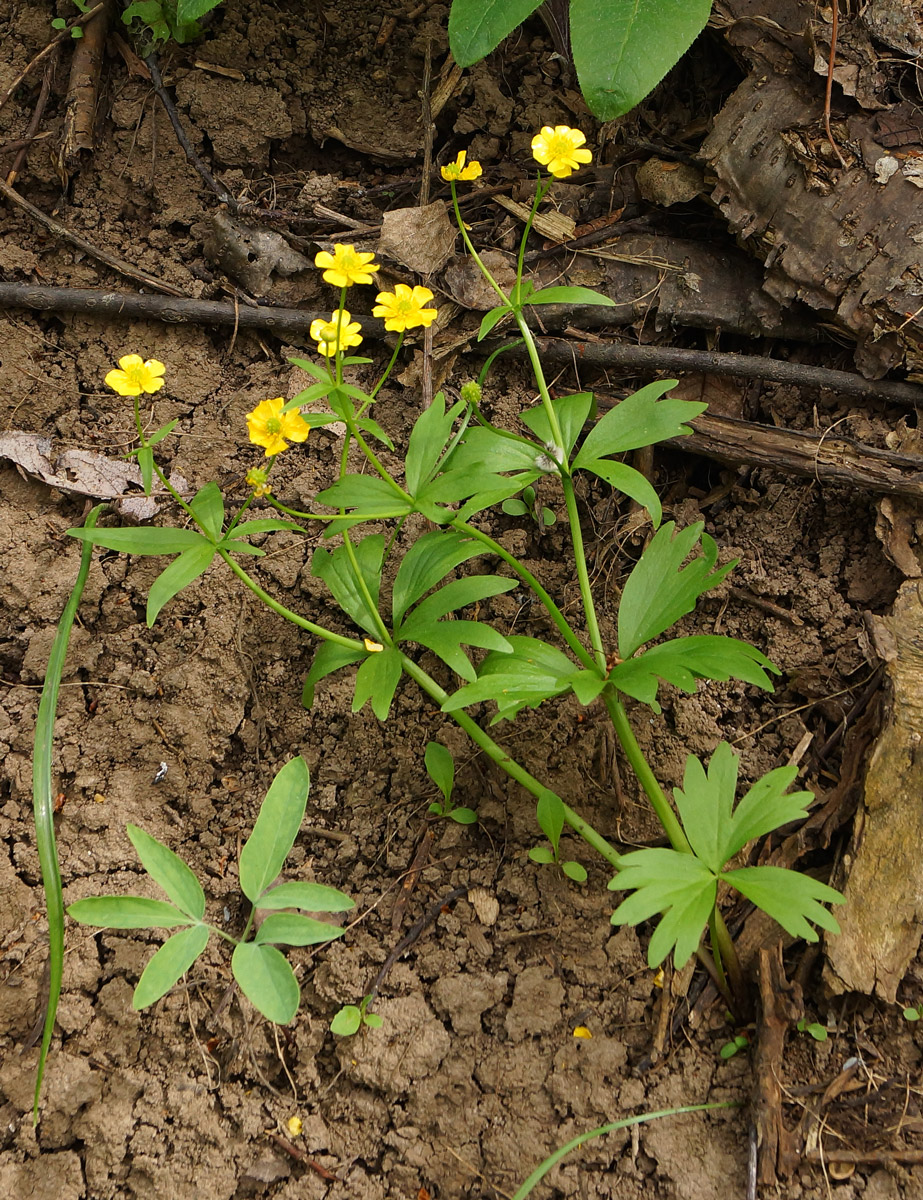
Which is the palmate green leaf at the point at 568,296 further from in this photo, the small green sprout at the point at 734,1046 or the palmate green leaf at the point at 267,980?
the small green sprout at the point at 734,1046

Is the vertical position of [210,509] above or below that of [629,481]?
below

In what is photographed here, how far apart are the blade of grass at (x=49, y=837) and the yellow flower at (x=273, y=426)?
569 millimetres

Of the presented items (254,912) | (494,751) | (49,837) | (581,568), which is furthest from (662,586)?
(49,837)

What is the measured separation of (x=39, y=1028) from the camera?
1.94m

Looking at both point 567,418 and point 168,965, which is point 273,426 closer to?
point 567,418

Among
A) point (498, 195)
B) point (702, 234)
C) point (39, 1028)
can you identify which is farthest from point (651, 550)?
point (39, 1028)

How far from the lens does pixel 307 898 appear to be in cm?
176

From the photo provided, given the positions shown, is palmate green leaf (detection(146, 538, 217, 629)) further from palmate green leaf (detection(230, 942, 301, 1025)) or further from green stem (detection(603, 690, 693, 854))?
green stem (detection(603, 690, 693, 854))

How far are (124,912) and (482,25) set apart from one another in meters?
2.27

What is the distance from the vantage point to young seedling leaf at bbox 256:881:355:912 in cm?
174

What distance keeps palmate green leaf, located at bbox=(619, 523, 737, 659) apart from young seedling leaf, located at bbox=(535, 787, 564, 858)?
362 mm

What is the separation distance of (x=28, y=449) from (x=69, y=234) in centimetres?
72

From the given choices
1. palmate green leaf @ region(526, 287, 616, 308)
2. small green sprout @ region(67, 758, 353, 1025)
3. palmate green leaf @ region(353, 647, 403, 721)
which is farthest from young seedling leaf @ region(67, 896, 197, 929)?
palmate green leaf @ region(526, 287, 616, 308)

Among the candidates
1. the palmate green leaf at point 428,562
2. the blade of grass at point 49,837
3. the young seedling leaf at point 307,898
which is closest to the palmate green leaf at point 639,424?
the palmate green leaf at point 428,562
